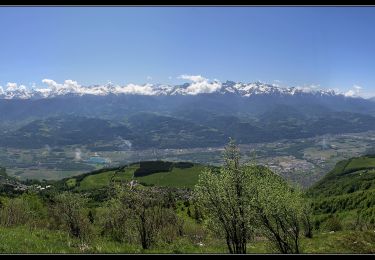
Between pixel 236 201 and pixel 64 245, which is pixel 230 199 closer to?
pixel 236 201

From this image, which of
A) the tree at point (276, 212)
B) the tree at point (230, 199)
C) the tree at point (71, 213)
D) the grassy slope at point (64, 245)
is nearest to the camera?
the grassy slope at point (64, 245)

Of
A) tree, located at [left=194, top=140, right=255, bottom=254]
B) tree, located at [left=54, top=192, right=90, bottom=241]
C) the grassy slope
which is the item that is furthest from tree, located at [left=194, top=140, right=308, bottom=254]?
tree, located at [left=54, top=192, right=90, bottom=241]

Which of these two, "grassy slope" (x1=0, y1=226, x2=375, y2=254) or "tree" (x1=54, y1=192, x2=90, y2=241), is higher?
"grassy slope" (x1=0, y1=226, x2=375, y2=254)

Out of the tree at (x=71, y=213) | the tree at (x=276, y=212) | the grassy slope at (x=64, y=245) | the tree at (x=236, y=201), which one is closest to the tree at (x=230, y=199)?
the tree at (x=236, y=201)

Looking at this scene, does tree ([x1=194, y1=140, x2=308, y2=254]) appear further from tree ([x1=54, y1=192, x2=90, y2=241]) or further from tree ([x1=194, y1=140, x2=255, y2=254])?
tree ([x1=54, y1=192, x2=90, y2=241])

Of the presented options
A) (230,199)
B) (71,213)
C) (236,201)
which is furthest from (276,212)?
(71,213)

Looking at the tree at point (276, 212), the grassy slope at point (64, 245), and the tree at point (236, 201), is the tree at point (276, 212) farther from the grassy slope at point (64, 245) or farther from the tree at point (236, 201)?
the grassy slope at point (64, 245)
